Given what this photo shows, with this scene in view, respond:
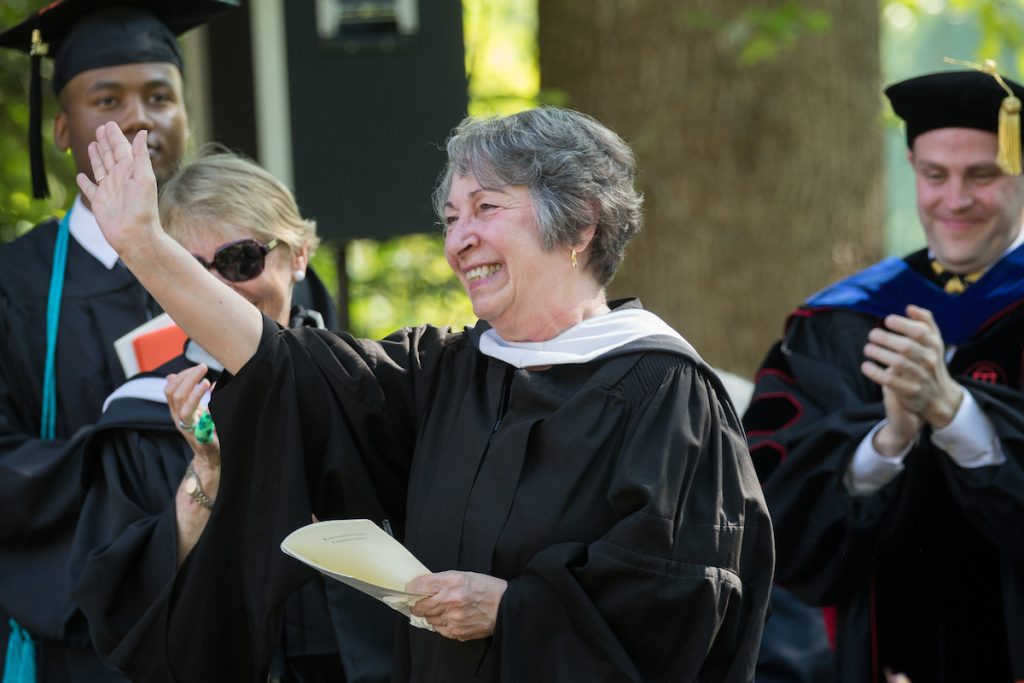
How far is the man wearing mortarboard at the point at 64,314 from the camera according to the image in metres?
3.56

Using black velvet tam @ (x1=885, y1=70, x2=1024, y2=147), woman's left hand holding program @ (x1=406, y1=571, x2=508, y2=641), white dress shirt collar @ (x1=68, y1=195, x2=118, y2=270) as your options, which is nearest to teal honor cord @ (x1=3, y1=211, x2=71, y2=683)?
white dress shirt collar @ (x1=68, y1=195, x2=118, y2=270)

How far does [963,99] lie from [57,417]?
2.71 m

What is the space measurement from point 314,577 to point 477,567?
2.13 ft

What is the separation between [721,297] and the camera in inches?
256

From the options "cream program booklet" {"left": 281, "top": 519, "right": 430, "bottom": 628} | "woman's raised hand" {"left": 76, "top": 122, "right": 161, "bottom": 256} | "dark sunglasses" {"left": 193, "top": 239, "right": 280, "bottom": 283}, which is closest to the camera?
"cream program booklet" {"left": 281, "top": 519, "right": 430, "bottom": 628}

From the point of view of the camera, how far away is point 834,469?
13.0 ft

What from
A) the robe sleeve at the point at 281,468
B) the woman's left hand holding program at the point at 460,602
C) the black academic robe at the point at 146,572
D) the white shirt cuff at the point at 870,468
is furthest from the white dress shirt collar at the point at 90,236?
the white shirt cuff at the point at 870,468

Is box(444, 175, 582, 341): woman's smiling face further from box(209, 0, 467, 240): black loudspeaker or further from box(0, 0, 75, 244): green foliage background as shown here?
box(0, 0, 75, 244): green foliage background

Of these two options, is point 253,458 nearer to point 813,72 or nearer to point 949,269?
point 949,269

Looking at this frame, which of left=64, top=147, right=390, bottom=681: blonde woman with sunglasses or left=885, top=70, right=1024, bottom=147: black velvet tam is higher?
left=885, top=70, right=1024, bottom=147: black velvet tam

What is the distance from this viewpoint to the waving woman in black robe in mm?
2725

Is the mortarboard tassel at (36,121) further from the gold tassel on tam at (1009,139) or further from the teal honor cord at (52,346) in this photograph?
the gold tassel on tam at (1009,139)

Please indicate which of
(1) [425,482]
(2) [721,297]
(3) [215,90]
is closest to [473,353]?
Result: (1) [425,482]

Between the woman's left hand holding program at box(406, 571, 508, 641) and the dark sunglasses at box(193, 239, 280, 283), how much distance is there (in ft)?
3.35
